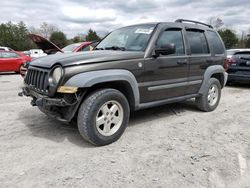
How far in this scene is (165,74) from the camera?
464cm

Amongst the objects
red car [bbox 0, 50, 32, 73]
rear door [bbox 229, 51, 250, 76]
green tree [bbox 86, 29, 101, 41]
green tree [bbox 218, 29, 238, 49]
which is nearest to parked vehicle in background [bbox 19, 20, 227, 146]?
rear door [bbox 229, 51, 250, 76]

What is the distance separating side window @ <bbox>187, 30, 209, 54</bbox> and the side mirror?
1120mm

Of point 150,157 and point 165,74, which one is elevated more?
point 165,74

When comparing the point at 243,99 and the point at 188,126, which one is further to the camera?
the point at 243,99

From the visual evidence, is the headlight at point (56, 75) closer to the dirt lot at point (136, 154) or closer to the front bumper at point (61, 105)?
the front bumper at point (61, 105)

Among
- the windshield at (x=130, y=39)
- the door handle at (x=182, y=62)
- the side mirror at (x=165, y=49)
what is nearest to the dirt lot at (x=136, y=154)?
the door handle at (x=182, y=62)

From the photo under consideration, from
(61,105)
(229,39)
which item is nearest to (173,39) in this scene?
(61,105)

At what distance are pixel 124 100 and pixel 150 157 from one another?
951 millimetres

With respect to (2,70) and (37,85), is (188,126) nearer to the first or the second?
(37,85)

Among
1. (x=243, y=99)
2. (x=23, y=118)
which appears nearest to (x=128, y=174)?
(x=23, y=118)

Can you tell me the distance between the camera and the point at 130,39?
4.71m

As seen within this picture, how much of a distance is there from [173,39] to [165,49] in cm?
78

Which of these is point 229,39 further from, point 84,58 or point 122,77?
point 84,58

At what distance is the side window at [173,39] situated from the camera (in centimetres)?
460
